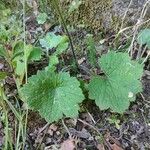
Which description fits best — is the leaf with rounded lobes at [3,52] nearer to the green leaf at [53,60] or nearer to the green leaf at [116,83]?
the green leaf at [53,60]

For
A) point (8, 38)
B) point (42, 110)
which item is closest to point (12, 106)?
point (42, 110)

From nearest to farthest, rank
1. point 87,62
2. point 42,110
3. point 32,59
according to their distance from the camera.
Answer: point 42,110, point 32,59, point 87,62

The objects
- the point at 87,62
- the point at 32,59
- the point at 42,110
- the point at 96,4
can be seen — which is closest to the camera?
the point at 42,110

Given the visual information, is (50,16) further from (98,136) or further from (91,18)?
(98,136)

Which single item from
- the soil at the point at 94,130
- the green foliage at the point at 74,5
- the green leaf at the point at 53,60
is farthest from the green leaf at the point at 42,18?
the soil at the point at 94,130

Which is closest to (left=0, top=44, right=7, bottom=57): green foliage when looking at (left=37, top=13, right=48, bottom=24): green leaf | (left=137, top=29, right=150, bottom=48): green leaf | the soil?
the soil

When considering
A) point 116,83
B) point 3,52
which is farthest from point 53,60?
point 116,83

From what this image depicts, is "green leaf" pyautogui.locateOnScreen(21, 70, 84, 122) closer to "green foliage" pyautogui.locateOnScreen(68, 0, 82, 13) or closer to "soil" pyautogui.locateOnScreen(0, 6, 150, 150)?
"soil" pyautogui.locateOnScreen(0, 6, 150, 150)
